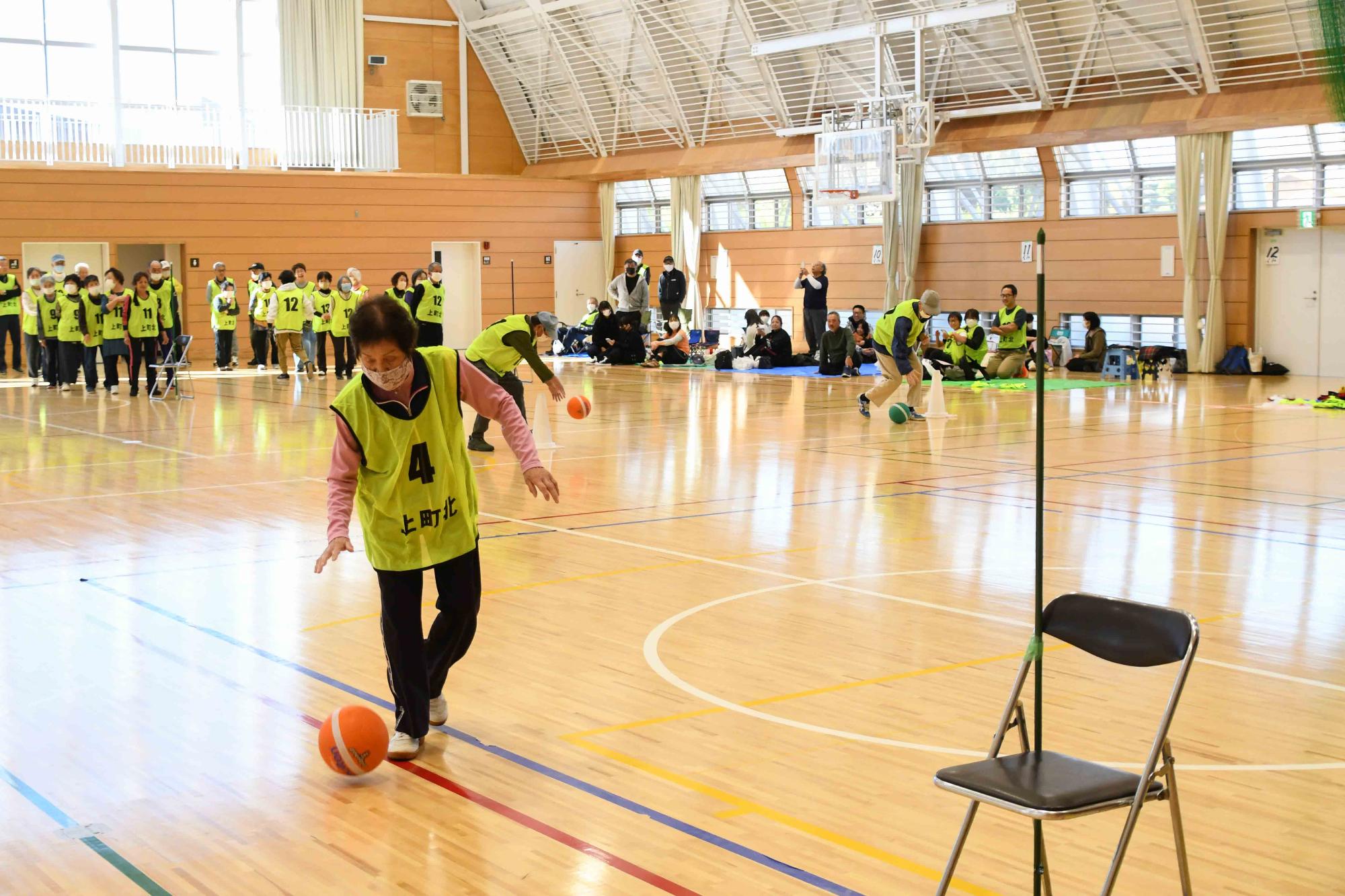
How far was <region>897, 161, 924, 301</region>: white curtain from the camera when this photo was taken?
27.2m

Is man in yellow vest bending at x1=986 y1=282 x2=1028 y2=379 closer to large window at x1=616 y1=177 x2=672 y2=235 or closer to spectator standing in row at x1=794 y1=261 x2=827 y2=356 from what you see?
spectator standing in row at x1=794 y1=261 x2=827 y2=356

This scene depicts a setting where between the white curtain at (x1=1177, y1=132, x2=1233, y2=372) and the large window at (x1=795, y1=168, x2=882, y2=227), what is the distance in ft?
20.1

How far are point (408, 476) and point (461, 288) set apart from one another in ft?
93.3

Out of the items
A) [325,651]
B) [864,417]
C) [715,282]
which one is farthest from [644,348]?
[325,651]

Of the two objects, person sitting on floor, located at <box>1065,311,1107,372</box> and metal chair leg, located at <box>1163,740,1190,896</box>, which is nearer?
metal chair leg, located at <box>1163,740,1190,896</box>

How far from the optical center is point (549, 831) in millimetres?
4238

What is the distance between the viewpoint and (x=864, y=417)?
16.8 meters

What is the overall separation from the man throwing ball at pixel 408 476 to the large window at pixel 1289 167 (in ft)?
65.7

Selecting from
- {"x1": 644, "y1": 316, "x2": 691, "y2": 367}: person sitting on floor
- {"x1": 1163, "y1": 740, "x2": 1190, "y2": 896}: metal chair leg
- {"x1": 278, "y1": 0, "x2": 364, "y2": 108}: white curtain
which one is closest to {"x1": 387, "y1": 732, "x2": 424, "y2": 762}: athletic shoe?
{"x1": 1163, "y1": 740, "x2": 1190, "y2": 896}: metal chair leg

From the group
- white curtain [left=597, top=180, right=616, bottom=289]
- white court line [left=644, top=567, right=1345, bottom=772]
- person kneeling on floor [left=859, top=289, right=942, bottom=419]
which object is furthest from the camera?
white curtain [left=597, top=180, right=616, bottom=289]

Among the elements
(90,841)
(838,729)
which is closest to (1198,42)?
(838,729)

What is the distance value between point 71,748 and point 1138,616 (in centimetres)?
352

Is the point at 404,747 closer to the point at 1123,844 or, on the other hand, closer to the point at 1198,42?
the point at 1123,844

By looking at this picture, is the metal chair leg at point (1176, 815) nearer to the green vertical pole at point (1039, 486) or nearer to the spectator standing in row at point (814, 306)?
the green vertical pole at point (1039, 486)
